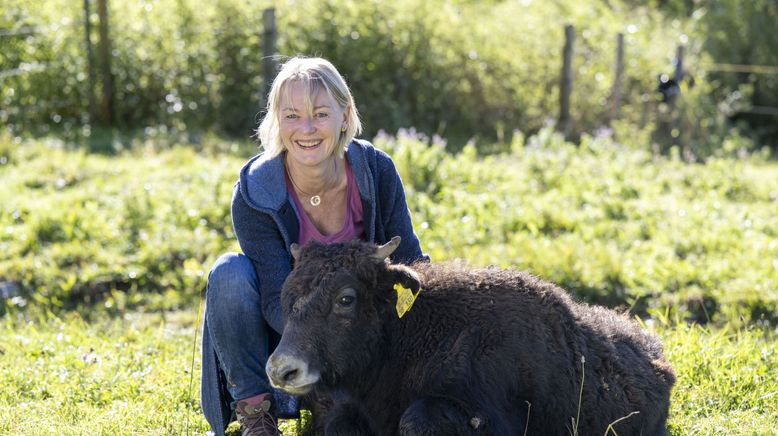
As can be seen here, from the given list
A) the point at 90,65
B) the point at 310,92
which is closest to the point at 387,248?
the point at 310,92

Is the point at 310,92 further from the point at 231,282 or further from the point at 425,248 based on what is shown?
the point at 425,248

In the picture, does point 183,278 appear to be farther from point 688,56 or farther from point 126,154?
point 688,56

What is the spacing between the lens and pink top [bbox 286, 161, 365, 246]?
502 centimetres

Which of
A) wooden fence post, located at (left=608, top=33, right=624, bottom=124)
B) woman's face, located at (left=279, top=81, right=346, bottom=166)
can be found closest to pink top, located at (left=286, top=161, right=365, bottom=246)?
woman's face, located at (left=279, top=81, right=346, bottom=166)

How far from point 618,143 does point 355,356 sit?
34.2 ft

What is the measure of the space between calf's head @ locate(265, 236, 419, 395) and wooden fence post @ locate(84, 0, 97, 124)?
1044 cm

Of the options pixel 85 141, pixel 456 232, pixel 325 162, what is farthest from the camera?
pixel 85 141

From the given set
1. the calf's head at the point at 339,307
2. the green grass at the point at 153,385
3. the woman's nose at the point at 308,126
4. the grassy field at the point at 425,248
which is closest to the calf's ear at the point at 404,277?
the calf's head at the point at 339,307

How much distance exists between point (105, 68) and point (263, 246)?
33.1 feet

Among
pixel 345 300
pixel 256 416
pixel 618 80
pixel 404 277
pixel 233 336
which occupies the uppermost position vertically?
pixel 404 277

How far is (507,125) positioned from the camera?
15.4 metres

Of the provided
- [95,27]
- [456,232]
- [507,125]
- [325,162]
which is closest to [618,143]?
[507,125]

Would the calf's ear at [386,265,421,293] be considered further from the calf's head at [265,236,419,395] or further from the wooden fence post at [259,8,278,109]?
the wooden fence post at [259,8,278,109]

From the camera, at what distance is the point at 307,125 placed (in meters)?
4.81
